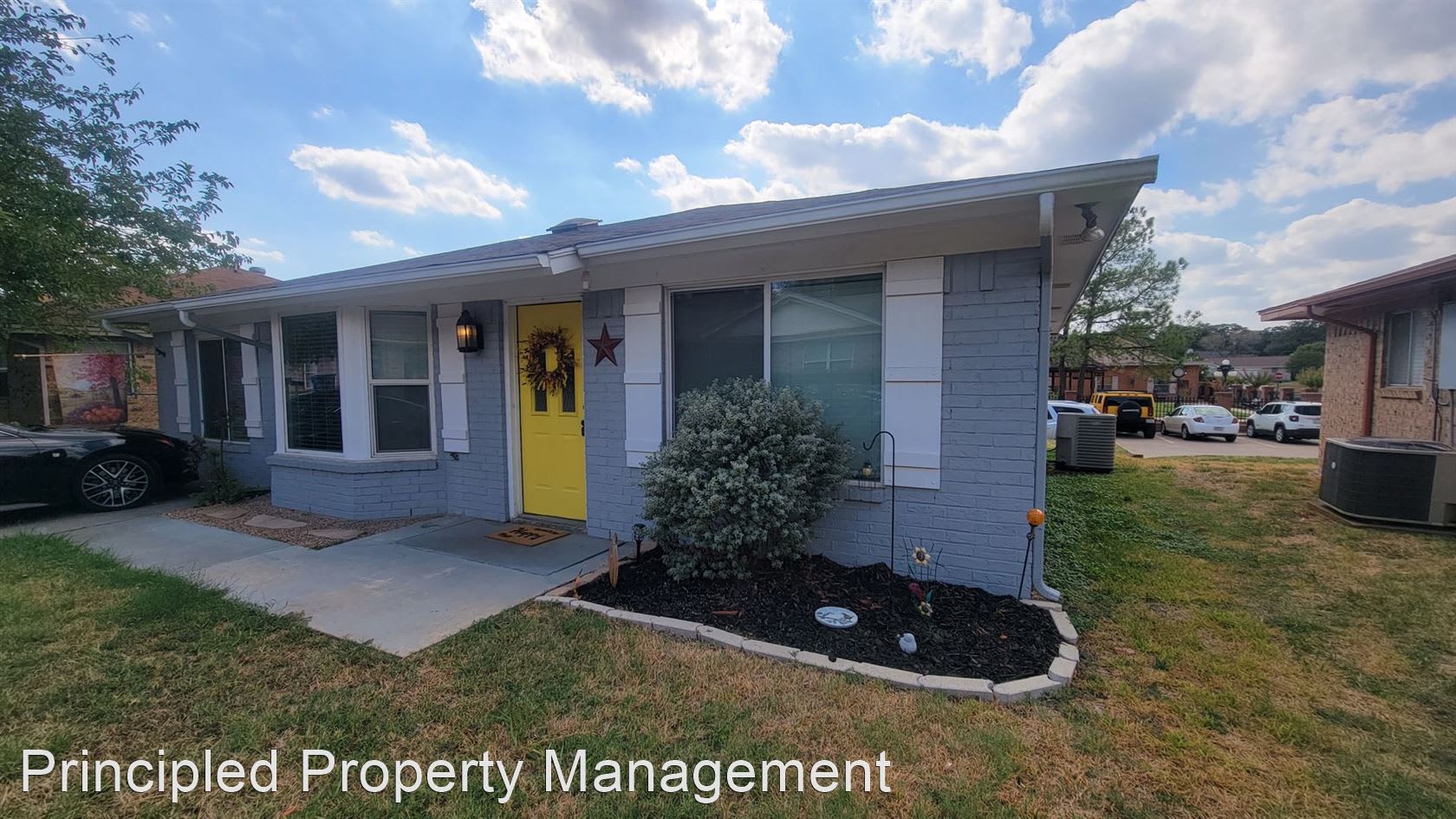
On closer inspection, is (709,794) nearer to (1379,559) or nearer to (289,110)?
(1379,559)

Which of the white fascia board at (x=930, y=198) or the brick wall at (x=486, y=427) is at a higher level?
the white fascia board at (x=930, y=198)

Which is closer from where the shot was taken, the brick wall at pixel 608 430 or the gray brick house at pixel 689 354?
the gray brick house at pixel 689 354

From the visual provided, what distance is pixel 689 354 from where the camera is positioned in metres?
4.44

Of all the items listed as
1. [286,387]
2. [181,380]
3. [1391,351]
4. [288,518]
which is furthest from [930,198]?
[181,380]

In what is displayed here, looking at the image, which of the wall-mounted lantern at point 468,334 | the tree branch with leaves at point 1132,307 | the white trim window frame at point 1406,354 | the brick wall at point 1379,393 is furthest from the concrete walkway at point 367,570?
the tree branch with leaves at point 1132,307

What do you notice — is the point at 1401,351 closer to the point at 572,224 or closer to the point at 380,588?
the point at 572,224

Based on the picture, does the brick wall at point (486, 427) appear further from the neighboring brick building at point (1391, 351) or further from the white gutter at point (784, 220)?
the neighboring brick building at point (1391, 351)

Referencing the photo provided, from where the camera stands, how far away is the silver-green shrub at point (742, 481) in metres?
3.32

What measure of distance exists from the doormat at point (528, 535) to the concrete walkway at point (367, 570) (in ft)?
0.52

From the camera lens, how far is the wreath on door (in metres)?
5.03

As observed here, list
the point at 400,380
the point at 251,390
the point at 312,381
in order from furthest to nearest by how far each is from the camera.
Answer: the point at 251,390 < the point at 312,381 < the point at 400,380

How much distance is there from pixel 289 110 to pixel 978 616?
33.1 feet

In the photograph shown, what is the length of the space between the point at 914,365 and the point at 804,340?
32.4 inches

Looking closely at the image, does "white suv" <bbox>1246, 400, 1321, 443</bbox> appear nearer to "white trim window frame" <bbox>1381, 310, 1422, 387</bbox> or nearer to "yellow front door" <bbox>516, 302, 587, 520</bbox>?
"white trim window frame" <bbox>1381, 310, 1422, 387</bbox>
